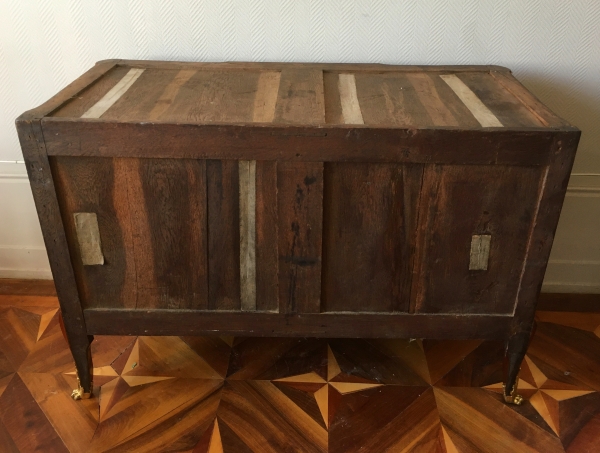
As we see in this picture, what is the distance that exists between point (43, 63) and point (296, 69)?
24.7 inches

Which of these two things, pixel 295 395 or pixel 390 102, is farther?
pixel 295 395

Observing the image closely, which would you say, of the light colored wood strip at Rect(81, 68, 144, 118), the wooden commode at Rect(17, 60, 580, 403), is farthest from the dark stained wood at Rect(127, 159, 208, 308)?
the light colored wood strip at Rect(81, 68, 144, 118)

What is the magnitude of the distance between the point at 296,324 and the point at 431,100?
511mm

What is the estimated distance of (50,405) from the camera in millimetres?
1176

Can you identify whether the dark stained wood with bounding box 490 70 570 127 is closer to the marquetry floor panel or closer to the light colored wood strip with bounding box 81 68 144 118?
the marquetry floor panel

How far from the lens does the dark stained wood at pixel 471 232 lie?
0.93 meters

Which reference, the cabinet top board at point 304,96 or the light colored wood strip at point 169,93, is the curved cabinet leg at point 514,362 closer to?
the cabinet top board at point 304,96

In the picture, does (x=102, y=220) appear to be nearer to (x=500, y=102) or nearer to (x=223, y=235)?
(x=223, y=235)

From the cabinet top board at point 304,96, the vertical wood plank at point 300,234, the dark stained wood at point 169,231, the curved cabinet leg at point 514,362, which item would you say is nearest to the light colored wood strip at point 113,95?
the cabinet top board at point 304,96

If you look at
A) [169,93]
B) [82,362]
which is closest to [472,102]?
[169,93]

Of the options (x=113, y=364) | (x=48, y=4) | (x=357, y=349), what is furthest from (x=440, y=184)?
(x=48, y=4)

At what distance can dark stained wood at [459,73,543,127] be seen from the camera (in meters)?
0.94

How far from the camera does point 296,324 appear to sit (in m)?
1.08

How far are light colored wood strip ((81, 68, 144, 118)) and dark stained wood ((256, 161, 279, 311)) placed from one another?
0.98 feet
